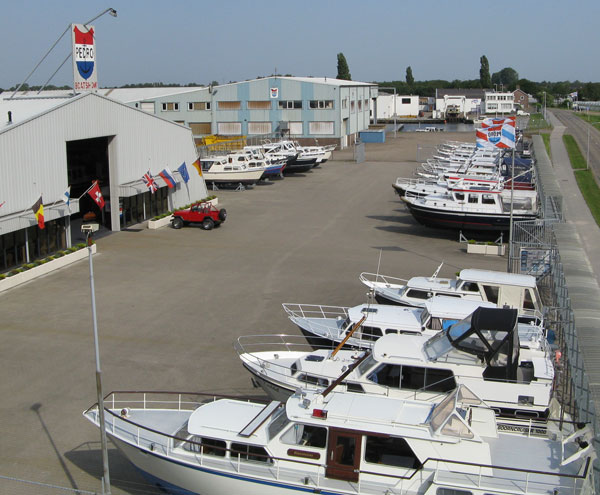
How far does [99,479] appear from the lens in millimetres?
13008

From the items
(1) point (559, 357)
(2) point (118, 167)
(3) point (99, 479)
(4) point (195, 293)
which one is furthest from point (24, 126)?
(1) point (559, 357)

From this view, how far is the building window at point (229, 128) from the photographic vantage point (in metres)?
71.7

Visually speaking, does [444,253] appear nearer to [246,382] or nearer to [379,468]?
[246,382]

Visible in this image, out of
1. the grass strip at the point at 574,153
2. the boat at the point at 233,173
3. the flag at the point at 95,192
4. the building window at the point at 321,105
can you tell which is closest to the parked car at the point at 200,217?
the flag at the point at 95,192

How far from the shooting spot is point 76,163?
127ft

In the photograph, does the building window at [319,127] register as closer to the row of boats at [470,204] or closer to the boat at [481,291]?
the row of boats at [470,204]

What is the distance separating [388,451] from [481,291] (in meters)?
9.54

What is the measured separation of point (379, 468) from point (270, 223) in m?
27.1

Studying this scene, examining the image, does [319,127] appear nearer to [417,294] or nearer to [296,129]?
[296,129]

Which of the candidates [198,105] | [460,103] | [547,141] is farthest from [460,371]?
[460,103]

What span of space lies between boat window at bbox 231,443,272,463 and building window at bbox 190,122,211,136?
63.1m

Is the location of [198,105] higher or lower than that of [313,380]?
higher

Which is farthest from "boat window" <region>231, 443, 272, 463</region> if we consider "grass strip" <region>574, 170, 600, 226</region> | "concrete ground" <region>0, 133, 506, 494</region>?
"grass strip" <region>574, 170, 600, 226</region>

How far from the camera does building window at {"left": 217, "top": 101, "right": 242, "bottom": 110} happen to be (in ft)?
234
